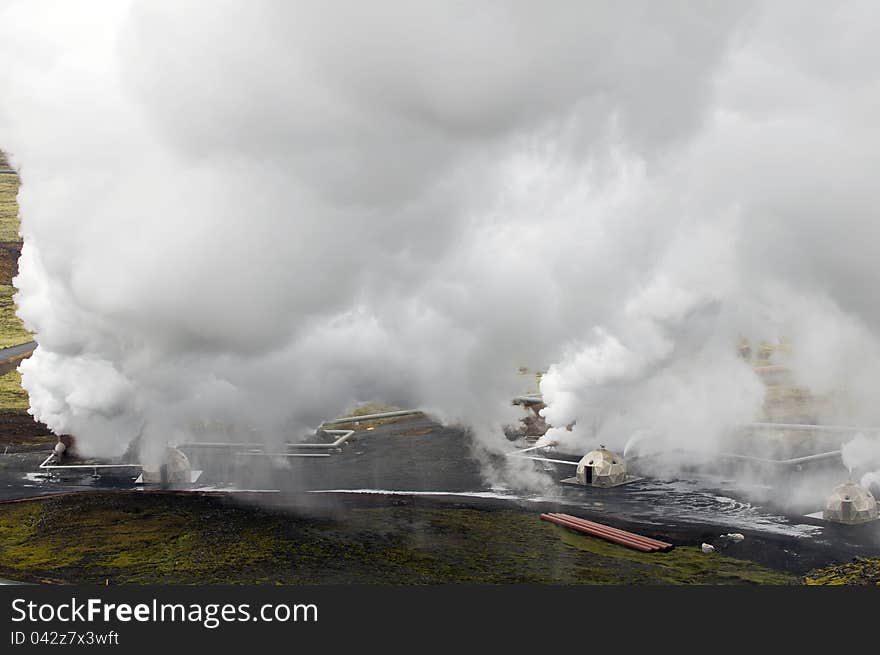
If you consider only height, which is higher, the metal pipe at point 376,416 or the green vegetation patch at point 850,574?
the metal pipe at point 376,416

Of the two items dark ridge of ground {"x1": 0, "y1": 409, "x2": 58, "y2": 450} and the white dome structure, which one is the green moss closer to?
dark ridge of ground {"x1": 0, "y1": 409, "x2": 58, "y2": 450}

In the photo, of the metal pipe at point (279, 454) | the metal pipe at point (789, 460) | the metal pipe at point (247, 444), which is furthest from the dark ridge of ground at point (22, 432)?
the metal pipe at point (789, 460)

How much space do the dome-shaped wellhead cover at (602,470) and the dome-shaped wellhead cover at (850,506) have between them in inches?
905

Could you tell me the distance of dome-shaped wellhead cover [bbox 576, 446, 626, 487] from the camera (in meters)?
105

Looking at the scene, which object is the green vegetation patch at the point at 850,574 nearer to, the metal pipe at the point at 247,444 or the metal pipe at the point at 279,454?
the metal pipe at the point at 279,454

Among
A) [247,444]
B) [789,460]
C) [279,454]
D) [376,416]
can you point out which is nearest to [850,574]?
[789,460]

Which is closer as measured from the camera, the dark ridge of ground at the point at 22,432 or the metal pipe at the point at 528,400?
the dark ridge of ground at the point at 22,432

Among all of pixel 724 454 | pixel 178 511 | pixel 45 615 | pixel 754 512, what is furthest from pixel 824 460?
pixel 45 615

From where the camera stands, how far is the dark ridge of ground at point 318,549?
228 ft

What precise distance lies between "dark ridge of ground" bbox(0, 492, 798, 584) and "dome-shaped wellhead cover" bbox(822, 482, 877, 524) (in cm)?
1817

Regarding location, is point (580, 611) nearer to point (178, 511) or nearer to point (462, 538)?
point (462, 538)

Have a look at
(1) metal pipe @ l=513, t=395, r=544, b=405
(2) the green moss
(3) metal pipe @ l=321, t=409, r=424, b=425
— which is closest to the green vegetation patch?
(3) metal pipe @ l=321, t=409, r=424, b=425

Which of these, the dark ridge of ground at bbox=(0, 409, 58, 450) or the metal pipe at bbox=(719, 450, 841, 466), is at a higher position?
the dark ridge of ground at bbox=(0, 409, 58, 450)

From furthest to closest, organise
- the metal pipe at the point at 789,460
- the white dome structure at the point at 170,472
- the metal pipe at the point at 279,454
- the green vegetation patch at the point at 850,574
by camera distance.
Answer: the metal pipe at the point at 279,454 < the metal pipe at the point at 789,460 < the white dome structure at the point at 170,472 < the green vegetation patch at the point at 850,574
